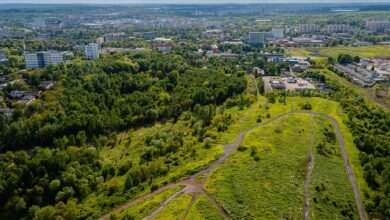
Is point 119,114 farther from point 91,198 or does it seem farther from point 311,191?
point 311,191

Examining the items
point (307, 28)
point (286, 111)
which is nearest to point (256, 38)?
point (307, 28)

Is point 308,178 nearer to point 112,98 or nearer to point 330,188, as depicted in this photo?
point 330,188

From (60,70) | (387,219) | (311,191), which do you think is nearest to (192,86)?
(60,70)

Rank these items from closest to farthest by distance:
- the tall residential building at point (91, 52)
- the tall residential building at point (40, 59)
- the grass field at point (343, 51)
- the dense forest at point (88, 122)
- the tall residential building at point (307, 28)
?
the dense forest at point (88, 122)
the tall residential building at point (40, 59)
the tall residential building at point (91, 52)
the grass field at point (343, 51)
the tall residential building at point (307, 28)

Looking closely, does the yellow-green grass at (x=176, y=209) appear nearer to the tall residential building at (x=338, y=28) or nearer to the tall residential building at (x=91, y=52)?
the tall residential building at (x=91, y=52)

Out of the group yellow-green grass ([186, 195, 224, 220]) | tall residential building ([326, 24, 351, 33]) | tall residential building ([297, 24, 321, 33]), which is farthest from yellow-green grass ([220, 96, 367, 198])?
tall residential building ([326, 24, 351, 33])

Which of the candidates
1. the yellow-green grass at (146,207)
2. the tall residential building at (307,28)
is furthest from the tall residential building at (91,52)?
the tall residential building at (307,28)
